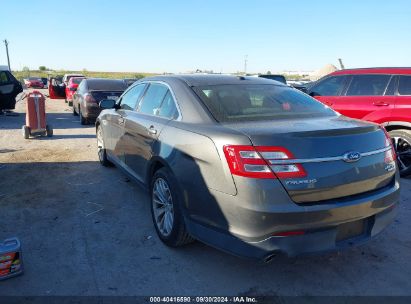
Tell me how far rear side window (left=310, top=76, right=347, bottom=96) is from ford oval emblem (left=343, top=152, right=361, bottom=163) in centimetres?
450

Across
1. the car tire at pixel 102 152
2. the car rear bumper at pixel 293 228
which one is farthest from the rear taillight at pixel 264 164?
the car tire at pixel 102 152

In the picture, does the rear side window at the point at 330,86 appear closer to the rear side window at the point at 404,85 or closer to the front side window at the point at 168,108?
the rear side window at the point at 404,85

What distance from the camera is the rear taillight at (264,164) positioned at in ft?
8.32

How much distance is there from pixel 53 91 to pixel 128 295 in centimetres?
2310

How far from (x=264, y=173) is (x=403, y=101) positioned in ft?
14.7

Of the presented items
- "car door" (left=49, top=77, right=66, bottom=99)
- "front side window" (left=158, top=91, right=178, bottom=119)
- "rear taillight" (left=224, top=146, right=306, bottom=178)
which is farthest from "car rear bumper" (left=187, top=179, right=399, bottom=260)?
"car door" (left=49, top=77, right=66, bottom=99)

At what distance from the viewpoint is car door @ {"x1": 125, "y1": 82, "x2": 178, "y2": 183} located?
3.78m

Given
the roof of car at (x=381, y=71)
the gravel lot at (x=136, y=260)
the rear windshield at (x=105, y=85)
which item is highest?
the roof of car at (x=381, y=71)

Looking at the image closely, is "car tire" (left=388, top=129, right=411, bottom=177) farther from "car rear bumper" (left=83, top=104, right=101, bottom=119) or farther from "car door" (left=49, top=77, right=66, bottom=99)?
"car door" (left=49, top=77, right=66, bottom=99)

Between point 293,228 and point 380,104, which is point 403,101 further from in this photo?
point 293,228

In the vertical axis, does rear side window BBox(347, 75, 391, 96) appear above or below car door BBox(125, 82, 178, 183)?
above

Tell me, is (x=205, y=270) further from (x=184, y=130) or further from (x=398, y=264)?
(x=398, y=264)

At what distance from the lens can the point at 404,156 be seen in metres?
6.08

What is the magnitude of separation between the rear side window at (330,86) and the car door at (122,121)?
154 inches
